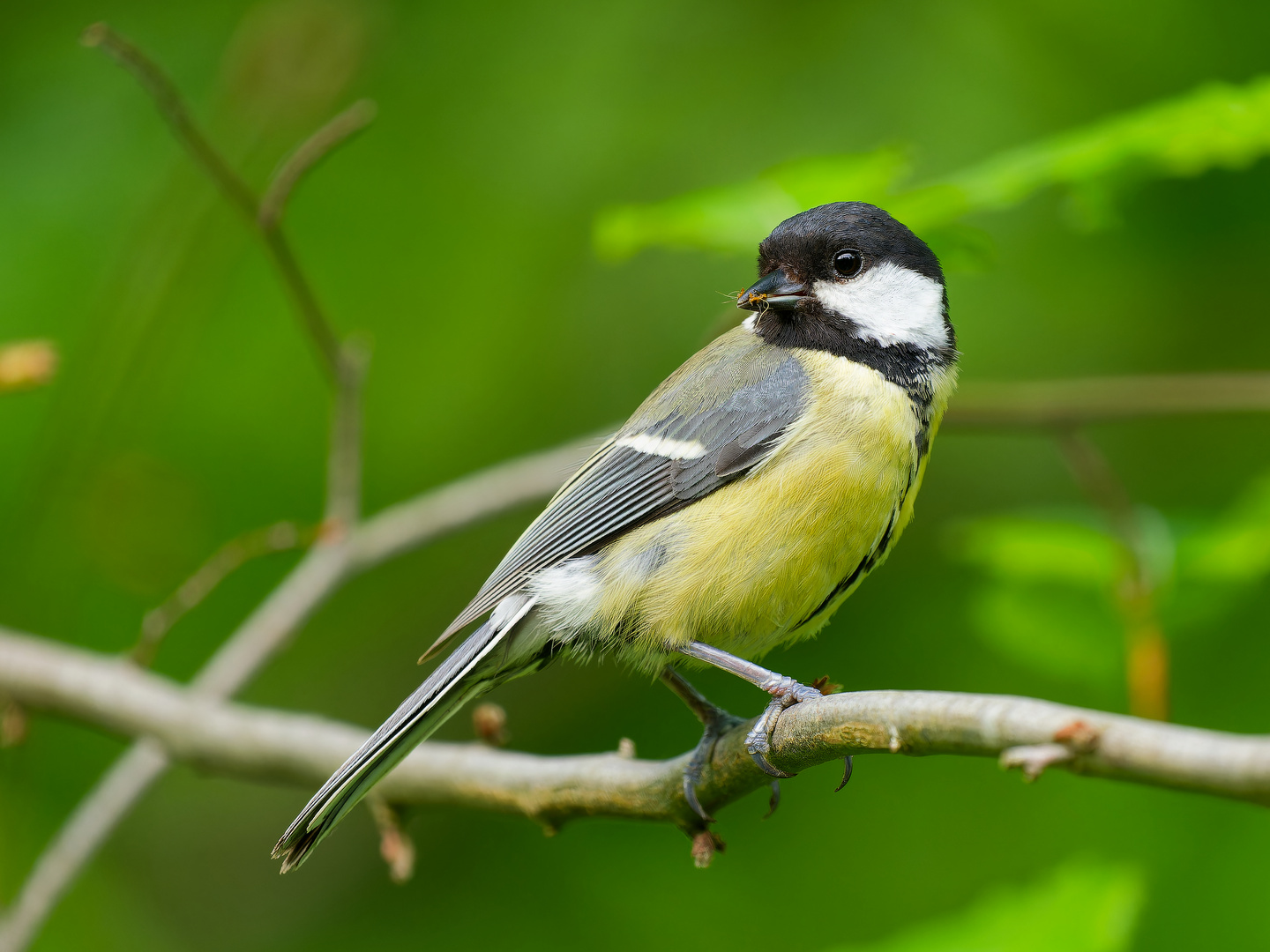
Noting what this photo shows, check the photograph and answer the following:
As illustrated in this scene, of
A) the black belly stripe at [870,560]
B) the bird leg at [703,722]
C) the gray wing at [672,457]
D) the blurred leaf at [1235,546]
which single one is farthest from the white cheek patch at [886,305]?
the bird leg at [703,722]

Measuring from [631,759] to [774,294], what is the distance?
100cm

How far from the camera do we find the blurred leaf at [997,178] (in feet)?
6.58

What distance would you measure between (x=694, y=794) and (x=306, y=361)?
7.86 ft

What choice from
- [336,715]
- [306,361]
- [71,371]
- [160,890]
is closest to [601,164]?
[306,361]

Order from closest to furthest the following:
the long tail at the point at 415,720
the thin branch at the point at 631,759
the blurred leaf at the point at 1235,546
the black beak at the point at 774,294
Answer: the thin branch at the point at 631,759
the long tail at the point at 415,720
the blurred leaf at the point at 1235,546
the black beak at the point at 774,294

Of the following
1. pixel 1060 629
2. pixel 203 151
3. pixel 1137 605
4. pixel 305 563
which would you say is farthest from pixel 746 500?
pixel 305 563

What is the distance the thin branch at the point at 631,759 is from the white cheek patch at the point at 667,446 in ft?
1.94

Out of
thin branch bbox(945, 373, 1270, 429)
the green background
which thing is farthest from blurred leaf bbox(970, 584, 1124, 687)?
the green background

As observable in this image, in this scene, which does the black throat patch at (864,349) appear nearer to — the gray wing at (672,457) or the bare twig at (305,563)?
the gray wing at (672,457)

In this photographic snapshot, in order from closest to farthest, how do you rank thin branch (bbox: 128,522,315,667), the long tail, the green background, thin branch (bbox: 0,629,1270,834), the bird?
thin branch (bbox: 0,629,1270,834) < the long tail < the bird < thin branch (bbox: 128,522,315,667) < the green background

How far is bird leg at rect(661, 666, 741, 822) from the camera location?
1922 mm

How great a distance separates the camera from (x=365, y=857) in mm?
3939

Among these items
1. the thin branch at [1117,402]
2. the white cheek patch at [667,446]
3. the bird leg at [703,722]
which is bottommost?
the thin branch at [1117,402]

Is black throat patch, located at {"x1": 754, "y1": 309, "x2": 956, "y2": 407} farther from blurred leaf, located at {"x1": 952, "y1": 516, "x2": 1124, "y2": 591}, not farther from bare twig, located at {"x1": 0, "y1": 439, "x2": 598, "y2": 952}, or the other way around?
bare twig, located at {"x1": 0, "y1": 439, "x2": 598, "y2": 952}
